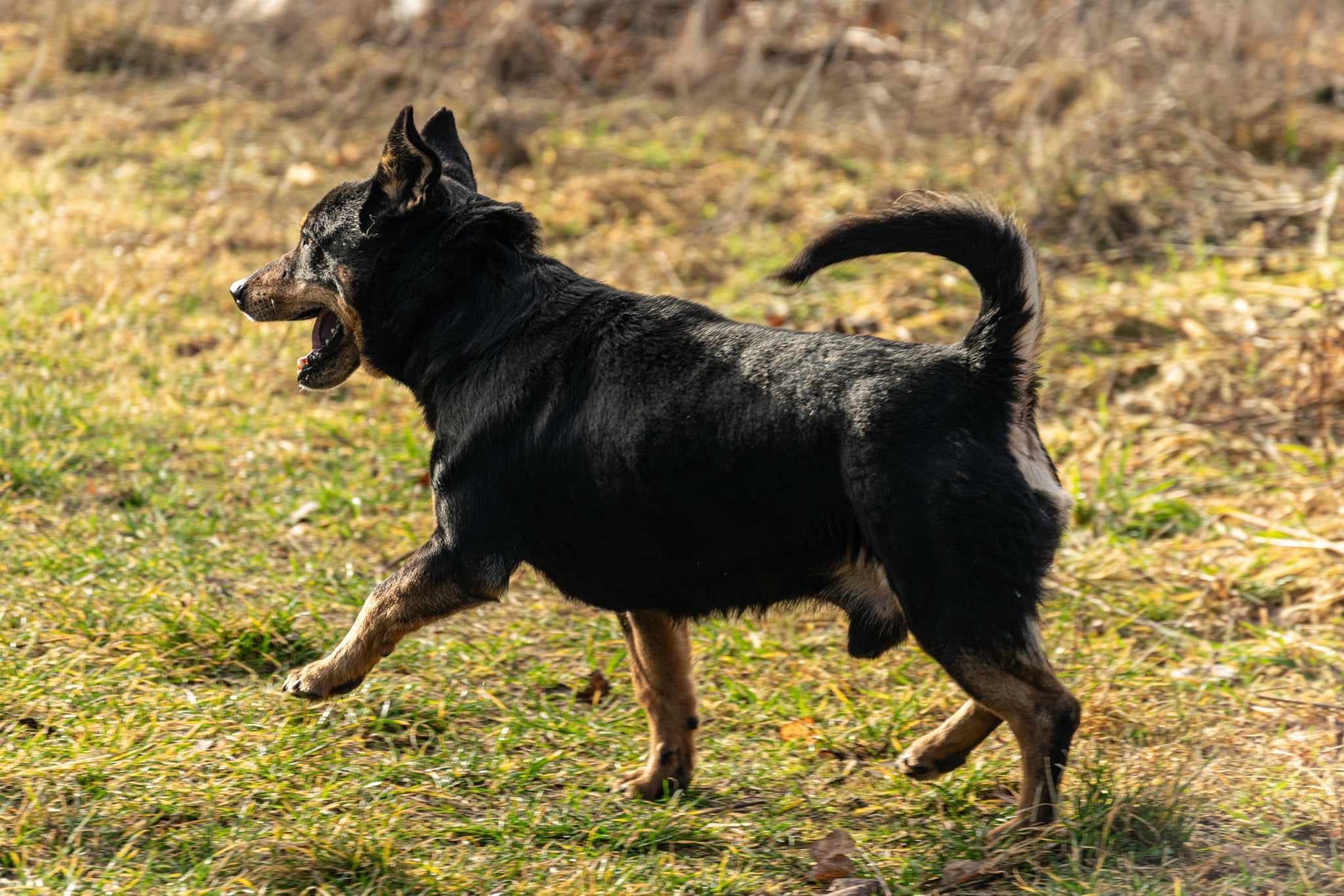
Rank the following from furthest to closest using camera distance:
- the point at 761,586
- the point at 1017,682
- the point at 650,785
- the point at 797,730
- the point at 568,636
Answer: the point at 568,636 → the point at 797,730 → the point at 650,785 → the point at 761,586 → the point at 1017,682

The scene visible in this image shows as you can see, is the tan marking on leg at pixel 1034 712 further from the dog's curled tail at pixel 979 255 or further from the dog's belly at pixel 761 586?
the dog's curled tail at pixel 979 255

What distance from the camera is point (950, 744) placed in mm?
3900

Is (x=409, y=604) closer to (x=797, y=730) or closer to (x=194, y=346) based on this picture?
(x=797, y=730)

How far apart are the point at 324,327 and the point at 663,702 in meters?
1.62

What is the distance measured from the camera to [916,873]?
11.7 ft

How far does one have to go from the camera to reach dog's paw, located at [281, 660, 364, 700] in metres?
3.94

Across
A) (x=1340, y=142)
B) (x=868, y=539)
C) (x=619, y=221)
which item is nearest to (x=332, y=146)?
(x=619, y=221)

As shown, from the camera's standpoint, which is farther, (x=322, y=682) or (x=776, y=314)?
(x=776, y=314)

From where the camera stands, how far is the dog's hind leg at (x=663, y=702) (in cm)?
411

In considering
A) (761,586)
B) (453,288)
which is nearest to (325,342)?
(453,288)

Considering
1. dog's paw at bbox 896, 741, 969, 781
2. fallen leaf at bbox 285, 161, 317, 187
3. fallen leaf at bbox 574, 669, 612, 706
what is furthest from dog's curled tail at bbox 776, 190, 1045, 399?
fallen leaf at bbox 285, 161, 317, 187

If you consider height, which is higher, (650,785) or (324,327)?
(324,327)

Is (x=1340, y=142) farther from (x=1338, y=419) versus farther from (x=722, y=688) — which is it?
(x=722, y=688)

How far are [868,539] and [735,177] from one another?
262 inches
